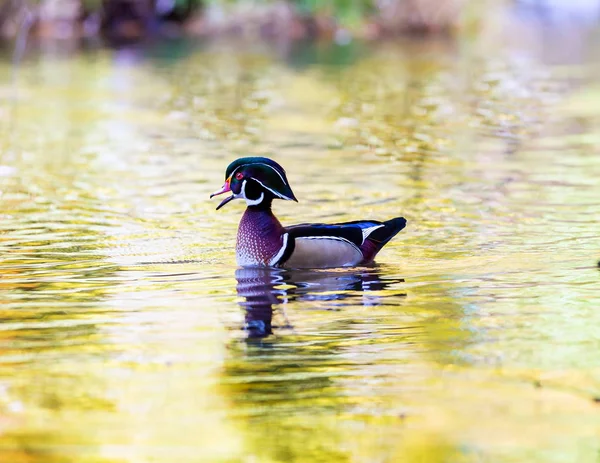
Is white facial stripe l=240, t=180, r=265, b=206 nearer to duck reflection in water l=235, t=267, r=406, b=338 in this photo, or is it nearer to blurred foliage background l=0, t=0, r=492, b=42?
duck reflection in water l=235, t=267, r=406, b=338

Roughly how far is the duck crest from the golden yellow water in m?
0.14

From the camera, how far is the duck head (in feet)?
27.1

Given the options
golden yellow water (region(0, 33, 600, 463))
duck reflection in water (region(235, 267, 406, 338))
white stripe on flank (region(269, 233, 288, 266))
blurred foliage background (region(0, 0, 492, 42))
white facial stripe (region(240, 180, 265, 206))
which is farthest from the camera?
blurred foliage background (region(0, 0, 492, 42))

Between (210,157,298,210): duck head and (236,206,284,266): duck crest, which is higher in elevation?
(210,157,298,210): duck head

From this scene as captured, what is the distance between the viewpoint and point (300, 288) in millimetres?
7879

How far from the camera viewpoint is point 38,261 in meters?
8.68

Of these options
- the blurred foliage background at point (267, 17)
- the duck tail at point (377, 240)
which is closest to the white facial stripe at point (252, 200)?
the duck tail at point (377, 240)

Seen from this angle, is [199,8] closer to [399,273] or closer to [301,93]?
[301,93]

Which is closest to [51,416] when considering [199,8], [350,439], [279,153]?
[350,439]

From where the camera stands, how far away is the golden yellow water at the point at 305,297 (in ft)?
17.0

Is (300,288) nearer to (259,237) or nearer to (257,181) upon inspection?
(259,237)

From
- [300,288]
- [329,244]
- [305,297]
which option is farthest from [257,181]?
[305,297]

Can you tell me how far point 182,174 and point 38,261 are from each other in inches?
159

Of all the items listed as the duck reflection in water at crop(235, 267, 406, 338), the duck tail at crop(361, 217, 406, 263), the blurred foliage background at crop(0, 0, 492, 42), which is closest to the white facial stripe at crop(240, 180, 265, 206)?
the duck reflection in water at crop(235, 267, 406, 338)
